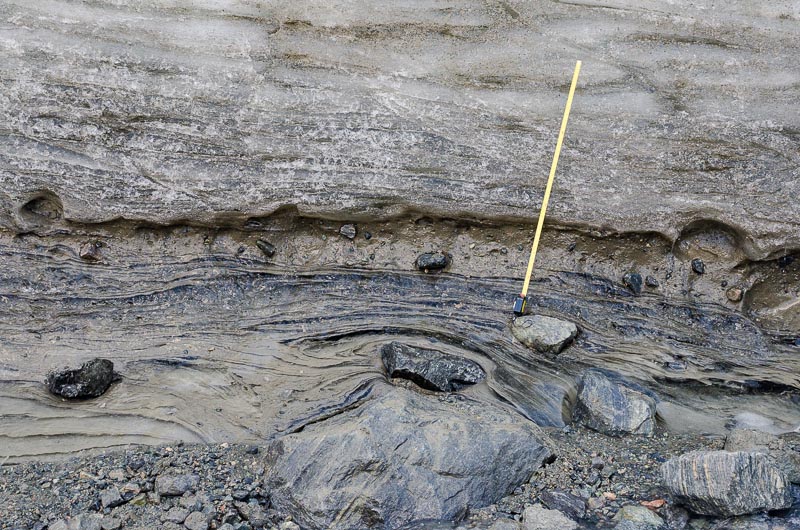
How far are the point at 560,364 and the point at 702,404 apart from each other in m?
0.93

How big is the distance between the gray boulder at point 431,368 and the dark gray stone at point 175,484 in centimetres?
136

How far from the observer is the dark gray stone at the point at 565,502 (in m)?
3.80

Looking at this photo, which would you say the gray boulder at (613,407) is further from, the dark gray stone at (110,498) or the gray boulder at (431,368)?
the dark gray stone at (110,498)

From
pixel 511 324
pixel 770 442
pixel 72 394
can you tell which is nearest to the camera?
pixel 770 442

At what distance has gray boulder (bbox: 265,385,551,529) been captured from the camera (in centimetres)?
379

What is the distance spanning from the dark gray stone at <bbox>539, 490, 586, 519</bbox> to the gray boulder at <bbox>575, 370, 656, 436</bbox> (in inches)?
27.1

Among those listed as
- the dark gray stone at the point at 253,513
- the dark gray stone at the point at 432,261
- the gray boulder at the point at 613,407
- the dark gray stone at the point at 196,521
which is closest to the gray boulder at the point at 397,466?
the dark gray stone at the point at 253,513

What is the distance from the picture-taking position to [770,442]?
13.2ft

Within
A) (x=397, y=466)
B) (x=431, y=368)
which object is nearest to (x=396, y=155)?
(x=431, y=368)

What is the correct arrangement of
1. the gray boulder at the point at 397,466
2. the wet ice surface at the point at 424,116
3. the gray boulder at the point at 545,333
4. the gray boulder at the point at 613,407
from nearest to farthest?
the gray boulder at the point at 397,466
the gray boulder at the point at 613,407
the gray boulder at the point at 545,333
the wet ice surface at the point at 424,116

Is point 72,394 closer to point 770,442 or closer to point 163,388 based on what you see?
point 163,388

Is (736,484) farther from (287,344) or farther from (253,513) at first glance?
(287,344)

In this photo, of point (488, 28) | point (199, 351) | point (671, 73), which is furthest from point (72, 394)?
point (671, 73)

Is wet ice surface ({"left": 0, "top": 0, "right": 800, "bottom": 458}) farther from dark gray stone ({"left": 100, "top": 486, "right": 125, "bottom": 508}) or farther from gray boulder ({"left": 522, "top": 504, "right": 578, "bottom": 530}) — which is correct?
gray boulder ({"left": 522, "top": 504, "right": 578, "bottom": 530})
